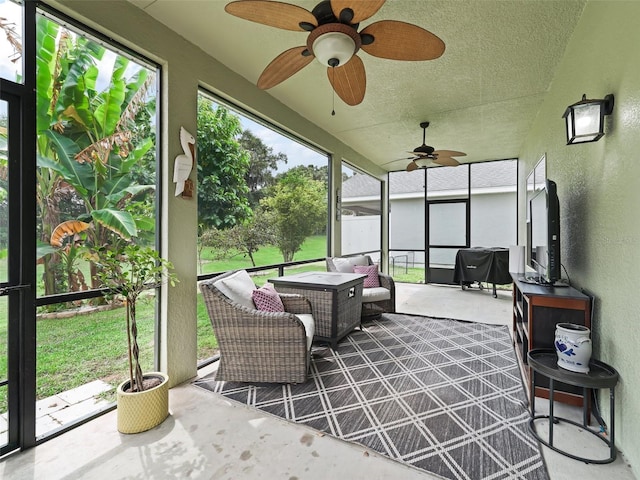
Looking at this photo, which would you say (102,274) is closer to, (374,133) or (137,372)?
(137,372)

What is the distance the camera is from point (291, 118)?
4.29 metres

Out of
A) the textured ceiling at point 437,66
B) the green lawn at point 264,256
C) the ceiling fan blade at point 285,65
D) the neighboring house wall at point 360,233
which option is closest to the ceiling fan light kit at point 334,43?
the ceiling fan blade at point 285,65

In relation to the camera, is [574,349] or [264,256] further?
[264,256]

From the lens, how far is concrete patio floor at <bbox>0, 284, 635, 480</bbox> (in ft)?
5.50

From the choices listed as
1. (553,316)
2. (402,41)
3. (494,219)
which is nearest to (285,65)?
(402,41)

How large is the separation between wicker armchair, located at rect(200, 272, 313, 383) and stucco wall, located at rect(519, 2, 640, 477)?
1.99m

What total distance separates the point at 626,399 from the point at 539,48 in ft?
9.42

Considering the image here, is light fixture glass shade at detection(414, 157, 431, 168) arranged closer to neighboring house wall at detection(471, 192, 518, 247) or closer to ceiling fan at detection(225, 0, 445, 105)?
ceiling fan at detection(225, 0, 445, 105)

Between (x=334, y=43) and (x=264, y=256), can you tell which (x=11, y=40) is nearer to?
(x=334, y=43)

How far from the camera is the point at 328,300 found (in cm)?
334

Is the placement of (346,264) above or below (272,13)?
below

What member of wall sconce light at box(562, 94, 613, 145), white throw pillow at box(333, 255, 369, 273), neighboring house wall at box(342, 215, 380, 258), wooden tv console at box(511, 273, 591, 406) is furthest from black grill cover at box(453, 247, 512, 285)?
wall sconce light at box(562, 94, 613, 145)

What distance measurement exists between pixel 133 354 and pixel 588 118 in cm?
332

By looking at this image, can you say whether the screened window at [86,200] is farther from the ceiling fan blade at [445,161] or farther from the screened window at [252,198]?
the ceiling fan blade at [445,161]
